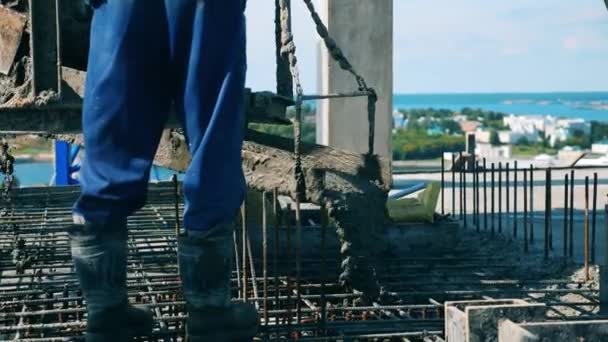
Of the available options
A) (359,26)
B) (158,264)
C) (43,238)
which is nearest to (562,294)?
(158,264)

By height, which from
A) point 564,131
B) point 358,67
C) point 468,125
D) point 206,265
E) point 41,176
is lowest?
point 41,176

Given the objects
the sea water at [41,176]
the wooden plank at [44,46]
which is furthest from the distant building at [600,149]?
the wooden plank at [44,46]

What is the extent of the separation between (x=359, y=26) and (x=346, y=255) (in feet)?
25.2

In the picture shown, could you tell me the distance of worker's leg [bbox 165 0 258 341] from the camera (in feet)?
9.86

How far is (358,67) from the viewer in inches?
473

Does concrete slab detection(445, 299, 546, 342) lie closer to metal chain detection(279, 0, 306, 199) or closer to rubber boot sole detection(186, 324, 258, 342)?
rubber boot sole detection(186, 324, 258, 342)

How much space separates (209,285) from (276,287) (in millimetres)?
1236

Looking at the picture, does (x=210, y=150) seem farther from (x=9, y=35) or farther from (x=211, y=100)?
(x=9, y=35)

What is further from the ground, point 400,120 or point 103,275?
point 400,120

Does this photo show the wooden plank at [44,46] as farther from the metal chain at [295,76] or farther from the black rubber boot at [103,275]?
the black rubber boot at [103,275]

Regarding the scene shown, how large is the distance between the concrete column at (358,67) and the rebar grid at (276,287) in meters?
5.12

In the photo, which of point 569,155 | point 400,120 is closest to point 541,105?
point 400,120

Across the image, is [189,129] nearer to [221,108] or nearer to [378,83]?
[221,108]

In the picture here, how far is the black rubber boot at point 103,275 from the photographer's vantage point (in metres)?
3.05
